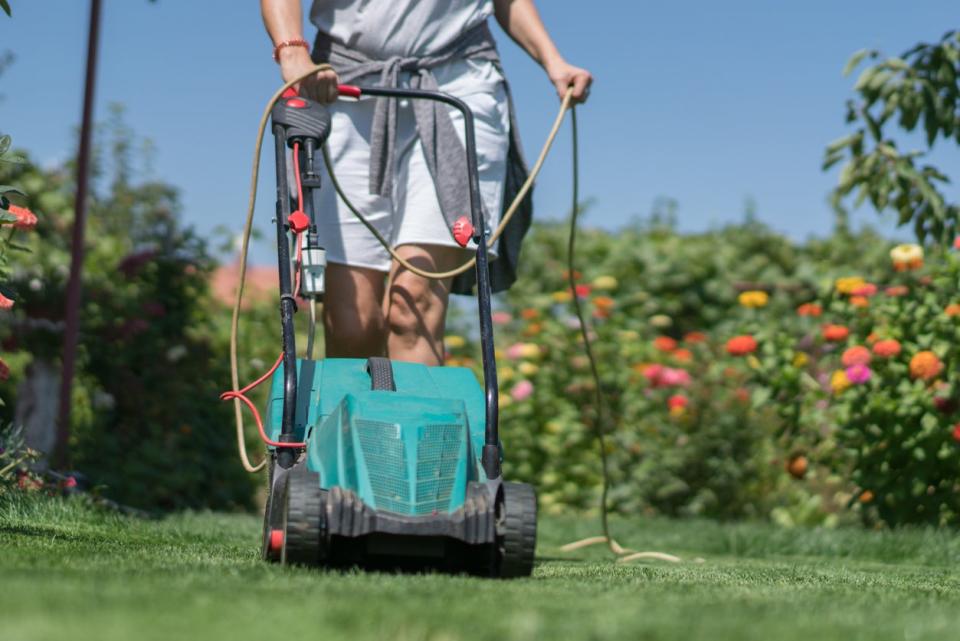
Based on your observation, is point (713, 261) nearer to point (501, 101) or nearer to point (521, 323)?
point (521, 323)

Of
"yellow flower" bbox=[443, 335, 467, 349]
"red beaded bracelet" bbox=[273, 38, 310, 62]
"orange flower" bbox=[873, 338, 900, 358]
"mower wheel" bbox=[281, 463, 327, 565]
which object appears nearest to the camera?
"mower wheel" bbox=[281, 463, 327, 565]

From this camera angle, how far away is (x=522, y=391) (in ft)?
20.2

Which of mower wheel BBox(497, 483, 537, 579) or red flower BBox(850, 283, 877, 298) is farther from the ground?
red flower BBox(850, 283, 877, 298)

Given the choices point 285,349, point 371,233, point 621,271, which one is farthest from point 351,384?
point 621,271

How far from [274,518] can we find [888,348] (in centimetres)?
297

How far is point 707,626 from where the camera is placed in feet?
5.41

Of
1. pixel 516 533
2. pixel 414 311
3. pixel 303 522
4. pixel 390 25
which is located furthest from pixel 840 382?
pixel 303 522

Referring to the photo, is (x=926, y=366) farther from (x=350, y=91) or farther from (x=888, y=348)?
(x=350, y=91)

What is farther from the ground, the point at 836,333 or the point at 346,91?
the point at 346,91

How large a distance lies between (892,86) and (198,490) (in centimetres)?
328

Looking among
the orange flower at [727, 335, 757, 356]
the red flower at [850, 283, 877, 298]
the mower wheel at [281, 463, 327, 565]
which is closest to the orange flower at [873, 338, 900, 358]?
the red flower at [850, 283, 877, 298]

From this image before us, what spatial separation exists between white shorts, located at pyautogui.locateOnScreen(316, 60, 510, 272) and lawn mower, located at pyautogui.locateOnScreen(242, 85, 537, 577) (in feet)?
1.61

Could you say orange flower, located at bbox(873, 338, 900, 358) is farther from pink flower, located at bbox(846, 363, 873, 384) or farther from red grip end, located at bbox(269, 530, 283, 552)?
red grip end, located at bbox(269, 530, 283, 552)

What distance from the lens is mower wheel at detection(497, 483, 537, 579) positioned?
2.32 meters
